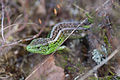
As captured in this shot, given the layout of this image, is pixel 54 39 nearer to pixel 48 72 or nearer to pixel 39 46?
pixel 39 46

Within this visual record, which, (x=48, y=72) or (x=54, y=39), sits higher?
(x=54, y=39)

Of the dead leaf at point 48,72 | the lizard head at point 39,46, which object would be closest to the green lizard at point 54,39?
the lizard head at point 39,46

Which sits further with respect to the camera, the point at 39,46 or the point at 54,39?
the point at 54,39

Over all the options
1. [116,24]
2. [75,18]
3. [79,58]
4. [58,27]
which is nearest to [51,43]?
[58,27]

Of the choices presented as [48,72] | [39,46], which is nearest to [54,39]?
[39,46]

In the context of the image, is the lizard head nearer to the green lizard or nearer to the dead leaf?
the green lizard

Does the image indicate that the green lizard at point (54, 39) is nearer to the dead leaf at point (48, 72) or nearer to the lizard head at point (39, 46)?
the lizard head at point (39, 46)

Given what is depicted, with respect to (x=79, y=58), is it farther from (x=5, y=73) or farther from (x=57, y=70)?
(x=5, y=73)
